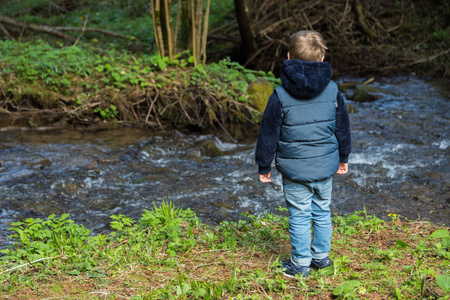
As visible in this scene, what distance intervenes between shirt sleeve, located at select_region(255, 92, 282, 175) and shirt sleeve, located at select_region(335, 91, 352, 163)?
0.44 m

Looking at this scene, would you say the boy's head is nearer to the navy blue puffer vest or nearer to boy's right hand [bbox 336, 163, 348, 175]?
the navy blue puffer vest

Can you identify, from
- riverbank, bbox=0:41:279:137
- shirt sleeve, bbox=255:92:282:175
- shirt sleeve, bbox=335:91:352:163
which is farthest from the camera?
riverbank, bbox=0:41:279:137

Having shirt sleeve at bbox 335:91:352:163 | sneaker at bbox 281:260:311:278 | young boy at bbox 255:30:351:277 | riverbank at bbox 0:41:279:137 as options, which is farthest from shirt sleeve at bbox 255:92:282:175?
riverbank at bbox 0:41:279:137

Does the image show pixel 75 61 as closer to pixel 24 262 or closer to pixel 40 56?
pixel 40 56

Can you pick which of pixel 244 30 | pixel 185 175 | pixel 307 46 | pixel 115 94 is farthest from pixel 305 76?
pixel 244 30

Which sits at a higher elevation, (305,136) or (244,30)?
(244,30)

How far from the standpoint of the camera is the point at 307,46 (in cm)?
285

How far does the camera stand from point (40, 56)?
27.2 ft

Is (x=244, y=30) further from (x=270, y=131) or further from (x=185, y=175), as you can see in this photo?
(x=270, y=131)

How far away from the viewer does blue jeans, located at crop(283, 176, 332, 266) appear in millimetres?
2998

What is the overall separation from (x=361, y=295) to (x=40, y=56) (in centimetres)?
757

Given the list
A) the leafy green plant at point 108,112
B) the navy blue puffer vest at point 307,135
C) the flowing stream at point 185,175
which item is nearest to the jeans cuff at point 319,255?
the navy blue puffer vest at point 307,135

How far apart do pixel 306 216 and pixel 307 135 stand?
57 centimetres

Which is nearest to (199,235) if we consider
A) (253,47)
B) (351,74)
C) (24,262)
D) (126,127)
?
(24,262)
